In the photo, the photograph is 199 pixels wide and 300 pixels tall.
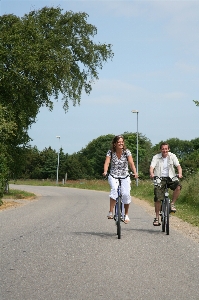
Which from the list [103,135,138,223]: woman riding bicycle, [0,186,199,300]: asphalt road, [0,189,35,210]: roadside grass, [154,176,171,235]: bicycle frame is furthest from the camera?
[0,189,35,210]: roadside grass

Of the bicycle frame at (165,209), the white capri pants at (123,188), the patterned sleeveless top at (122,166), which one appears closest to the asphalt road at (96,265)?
the bicycle frame at (165,209)

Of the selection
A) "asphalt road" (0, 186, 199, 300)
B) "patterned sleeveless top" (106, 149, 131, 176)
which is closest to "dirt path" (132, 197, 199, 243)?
"asphalt road" (0, 186, 199, 300)

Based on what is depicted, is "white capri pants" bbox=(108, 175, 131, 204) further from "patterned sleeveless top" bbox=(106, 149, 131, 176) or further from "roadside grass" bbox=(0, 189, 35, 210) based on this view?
"roadside grass" bbox=(0, 189, 35, 210)

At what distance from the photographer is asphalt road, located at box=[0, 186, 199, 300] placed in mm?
5559

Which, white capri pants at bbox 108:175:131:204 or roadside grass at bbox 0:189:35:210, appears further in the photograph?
roadside grass at bbox 0:189:35:210

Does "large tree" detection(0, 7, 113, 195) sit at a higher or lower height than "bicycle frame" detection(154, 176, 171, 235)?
higher

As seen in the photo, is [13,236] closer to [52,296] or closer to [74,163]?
[52,296]

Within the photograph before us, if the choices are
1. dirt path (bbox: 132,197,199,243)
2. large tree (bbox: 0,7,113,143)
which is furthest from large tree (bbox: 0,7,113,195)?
dirt path (bbox: 132,197,199,243)

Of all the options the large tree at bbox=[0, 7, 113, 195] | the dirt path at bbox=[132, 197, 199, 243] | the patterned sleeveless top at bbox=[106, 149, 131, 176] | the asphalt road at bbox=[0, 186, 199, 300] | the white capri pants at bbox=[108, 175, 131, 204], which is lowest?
the asphalt road at bbox=[0, 186, 199, 300]

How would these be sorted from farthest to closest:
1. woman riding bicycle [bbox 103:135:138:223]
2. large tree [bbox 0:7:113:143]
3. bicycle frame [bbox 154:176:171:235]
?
large tree [bbox 0:7:113:143]
bicycle frame [bbox 154:176:171:235]
woman riding bicycle [bbox 103:135:138:223]

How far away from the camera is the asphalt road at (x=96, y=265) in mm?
5559

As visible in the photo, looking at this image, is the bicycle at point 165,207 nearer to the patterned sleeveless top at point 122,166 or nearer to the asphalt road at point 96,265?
the asphalt road at point 96,265

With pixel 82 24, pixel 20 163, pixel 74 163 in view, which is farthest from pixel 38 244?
pixel 74 163

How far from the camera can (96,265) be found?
278 inches
